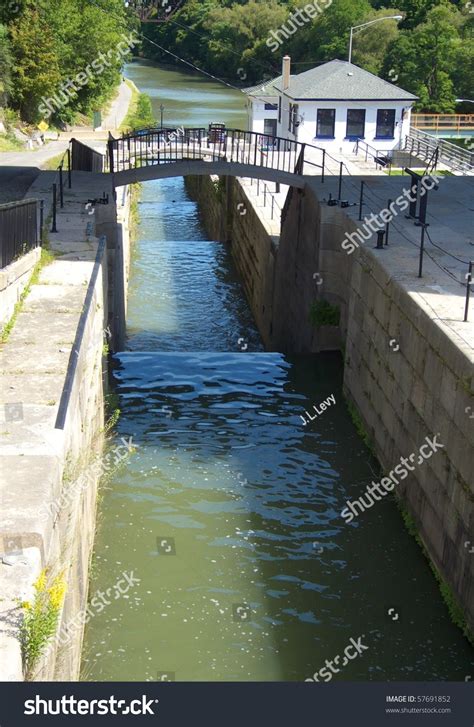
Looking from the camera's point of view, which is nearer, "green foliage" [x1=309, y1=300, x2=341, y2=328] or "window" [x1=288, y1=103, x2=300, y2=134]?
"green foliage" [x1=309, y1=300, x2=341, y2=328]

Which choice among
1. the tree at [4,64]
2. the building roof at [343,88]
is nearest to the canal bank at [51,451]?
the tree at [4,64]

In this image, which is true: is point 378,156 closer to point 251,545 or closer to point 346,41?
point 251,545

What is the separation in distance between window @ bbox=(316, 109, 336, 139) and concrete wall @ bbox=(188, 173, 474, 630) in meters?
21.7

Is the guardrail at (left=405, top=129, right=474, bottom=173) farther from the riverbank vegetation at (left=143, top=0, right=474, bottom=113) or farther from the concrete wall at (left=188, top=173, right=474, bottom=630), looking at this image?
the riverbank vegetation at (left=143, top=0, right=474, bottom=113)

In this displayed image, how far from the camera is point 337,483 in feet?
54.3

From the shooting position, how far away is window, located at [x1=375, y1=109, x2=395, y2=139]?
50.4 metres

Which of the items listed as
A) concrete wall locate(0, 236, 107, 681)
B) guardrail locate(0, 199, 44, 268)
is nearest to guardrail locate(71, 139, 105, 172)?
guardrail locate(0, 199, 44, 268)

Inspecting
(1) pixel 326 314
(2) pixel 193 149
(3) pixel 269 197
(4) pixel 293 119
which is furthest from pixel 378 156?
(1) pixel 326 314

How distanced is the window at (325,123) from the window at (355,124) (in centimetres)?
79

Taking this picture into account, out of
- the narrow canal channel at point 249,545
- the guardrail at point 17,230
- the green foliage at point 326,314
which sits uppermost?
the guardrail at point 17,230

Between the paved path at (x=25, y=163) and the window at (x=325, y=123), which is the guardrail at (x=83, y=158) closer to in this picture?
the paved path at (x=25, y=163)

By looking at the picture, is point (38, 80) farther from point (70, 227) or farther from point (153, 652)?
point (153, 652)

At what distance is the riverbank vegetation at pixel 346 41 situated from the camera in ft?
244

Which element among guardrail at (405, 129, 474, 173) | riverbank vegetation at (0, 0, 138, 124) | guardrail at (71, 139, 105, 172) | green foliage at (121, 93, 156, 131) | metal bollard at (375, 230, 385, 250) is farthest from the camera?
green foliage at (121, 93, 156, 131)
